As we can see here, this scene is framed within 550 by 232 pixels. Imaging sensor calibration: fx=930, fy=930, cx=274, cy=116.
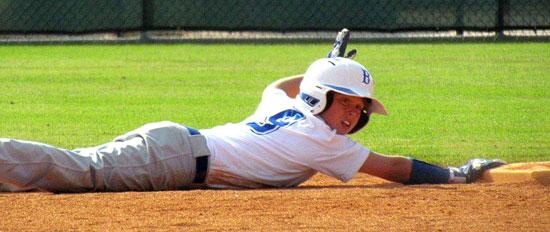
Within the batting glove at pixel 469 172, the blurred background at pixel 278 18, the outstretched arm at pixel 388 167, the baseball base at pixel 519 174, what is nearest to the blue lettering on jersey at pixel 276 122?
the outstretched arm at pixel 388 167

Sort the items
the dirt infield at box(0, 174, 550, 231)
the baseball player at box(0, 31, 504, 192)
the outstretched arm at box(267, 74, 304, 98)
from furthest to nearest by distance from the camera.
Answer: the outstretched arm at box(267, 74, 304, 98) < the baseball player at box(0, 31, 504, 192) < the dirt infield at box(0, 174, 550, 231)

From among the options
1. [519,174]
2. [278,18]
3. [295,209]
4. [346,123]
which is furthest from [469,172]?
[278,18]

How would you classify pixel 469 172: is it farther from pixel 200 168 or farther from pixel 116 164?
pixel 116 164

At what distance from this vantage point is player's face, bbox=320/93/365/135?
17.2 ft

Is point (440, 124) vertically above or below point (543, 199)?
above

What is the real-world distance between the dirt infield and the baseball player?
0.14 m

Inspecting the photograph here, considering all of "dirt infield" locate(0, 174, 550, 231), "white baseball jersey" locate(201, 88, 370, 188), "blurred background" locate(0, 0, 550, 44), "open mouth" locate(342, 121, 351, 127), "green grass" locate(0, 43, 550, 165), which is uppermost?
"blurred background" locate(0, 0, 550, 44)

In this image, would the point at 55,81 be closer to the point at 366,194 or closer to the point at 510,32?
the point at 366,194

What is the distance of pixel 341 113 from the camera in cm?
527

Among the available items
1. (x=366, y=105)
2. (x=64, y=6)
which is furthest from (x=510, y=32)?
(x=366, y=105)

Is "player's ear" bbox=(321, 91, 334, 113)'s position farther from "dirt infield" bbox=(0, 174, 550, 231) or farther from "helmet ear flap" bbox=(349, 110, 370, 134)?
"dirt infield" bbox=(0, 174, 550, 231)

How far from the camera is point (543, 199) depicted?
500 cm

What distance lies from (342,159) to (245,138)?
0.57 m

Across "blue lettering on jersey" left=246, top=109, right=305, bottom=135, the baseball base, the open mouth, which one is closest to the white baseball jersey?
"blue lettering on jersey" left=246, top=109, right=305, bottom=135
